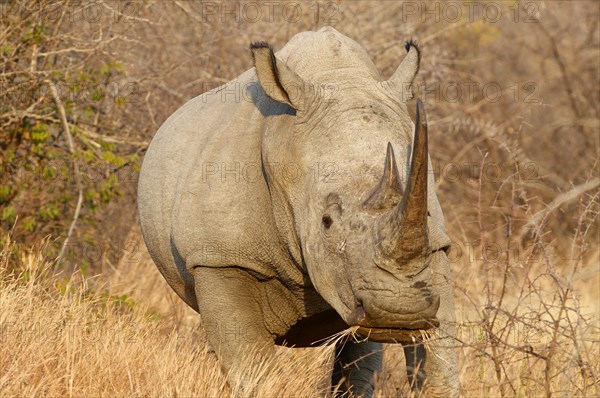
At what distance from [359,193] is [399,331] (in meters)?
0.51

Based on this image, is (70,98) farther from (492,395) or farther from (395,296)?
(395,296)

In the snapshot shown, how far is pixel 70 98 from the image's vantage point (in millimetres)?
8641

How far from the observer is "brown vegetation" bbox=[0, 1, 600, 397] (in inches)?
181

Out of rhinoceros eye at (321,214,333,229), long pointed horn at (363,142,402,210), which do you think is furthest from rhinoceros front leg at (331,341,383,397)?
long pointed horn at (363,142,402,210)

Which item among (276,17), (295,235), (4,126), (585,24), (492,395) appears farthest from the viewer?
(585,24)

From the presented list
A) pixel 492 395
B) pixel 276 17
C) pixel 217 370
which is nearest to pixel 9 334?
pixel 217 370

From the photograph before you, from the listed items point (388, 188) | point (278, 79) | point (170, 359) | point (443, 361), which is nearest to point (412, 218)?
point (388, 188)

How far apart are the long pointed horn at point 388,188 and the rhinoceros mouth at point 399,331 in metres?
0.42

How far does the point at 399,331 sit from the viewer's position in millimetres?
4020

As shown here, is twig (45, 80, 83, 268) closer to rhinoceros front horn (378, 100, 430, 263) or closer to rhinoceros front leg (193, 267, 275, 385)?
rhinoceros front leg (193, 267, 275, 385)

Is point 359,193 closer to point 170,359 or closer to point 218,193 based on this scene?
point 218,193

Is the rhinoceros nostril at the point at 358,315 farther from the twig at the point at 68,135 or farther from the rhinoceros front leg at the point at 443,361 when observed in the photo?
the twig at the point at 68,135

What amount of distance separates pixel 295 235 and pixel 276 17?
6.68 m

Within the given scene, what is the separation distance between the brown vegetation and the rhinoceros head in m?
0.33
